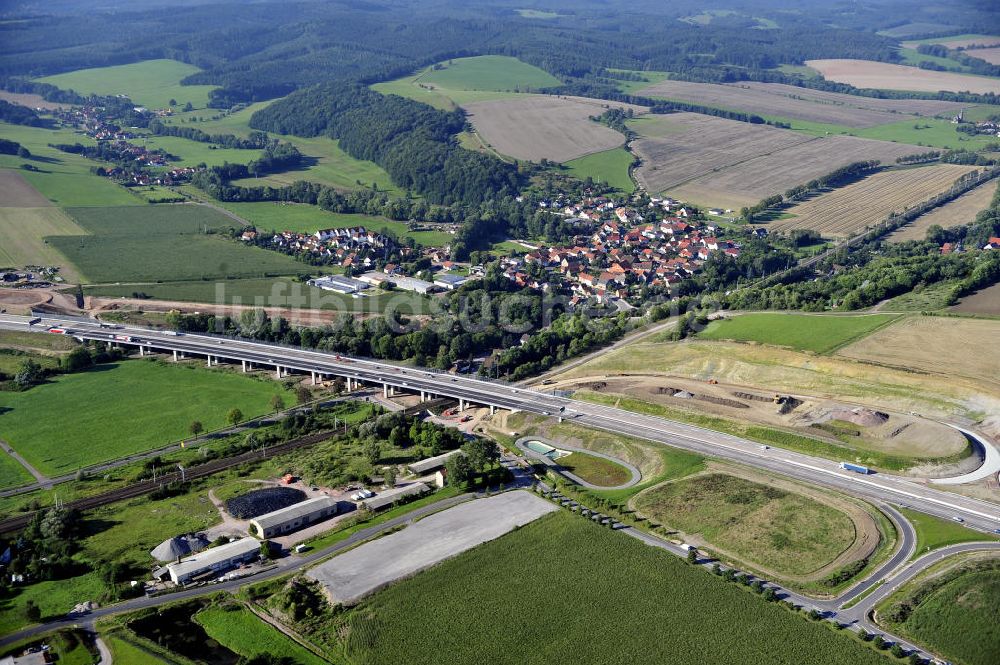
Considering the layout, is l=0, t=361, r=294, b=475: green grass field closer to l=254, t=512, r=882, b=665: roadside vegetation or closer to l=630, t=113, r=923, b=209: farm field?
l=254, t=512, r=882, b=665: roadside vegetation

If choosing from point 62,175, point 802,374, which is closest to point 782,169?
point 802,374

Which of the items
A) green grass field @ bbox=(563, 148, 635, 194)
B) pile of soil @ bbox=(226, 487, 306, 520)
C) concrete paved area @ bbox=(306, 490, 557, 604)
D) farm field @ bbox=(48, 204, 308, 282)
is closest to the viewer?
concrete paved area @ bbox=(306, 490, 557, 604)

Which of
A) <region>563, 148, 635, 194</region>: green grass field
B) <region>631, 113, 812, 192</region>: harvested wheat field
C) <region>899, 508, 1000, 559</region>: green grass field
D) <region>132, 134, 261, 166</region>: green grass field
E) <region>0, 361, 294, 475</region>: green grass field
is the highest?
<region>631, 113, 812, 192</region>: harvested wheat field

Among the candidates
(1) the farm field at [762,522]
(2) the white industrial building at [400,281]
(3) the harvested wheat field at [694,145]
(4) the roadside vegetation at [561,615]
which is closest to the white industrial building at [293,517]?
(4) the roadside vegetation at [561,615]

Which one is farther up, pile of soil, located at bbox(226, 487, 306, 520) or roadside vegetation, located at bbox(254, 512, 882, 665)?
roadside vegetation, located at bbox(254, 512, 882, 665)

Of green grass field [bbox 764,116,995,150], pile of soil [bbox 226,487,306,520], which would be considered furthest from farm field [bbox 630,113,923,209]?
pile of soil [bbox 226,487,306,520]

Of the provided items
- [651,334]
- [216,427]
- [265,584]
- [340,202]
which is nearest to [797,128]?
[340,202]

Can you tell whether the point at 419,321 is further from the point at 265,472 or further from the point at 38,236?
the point at 38,236
